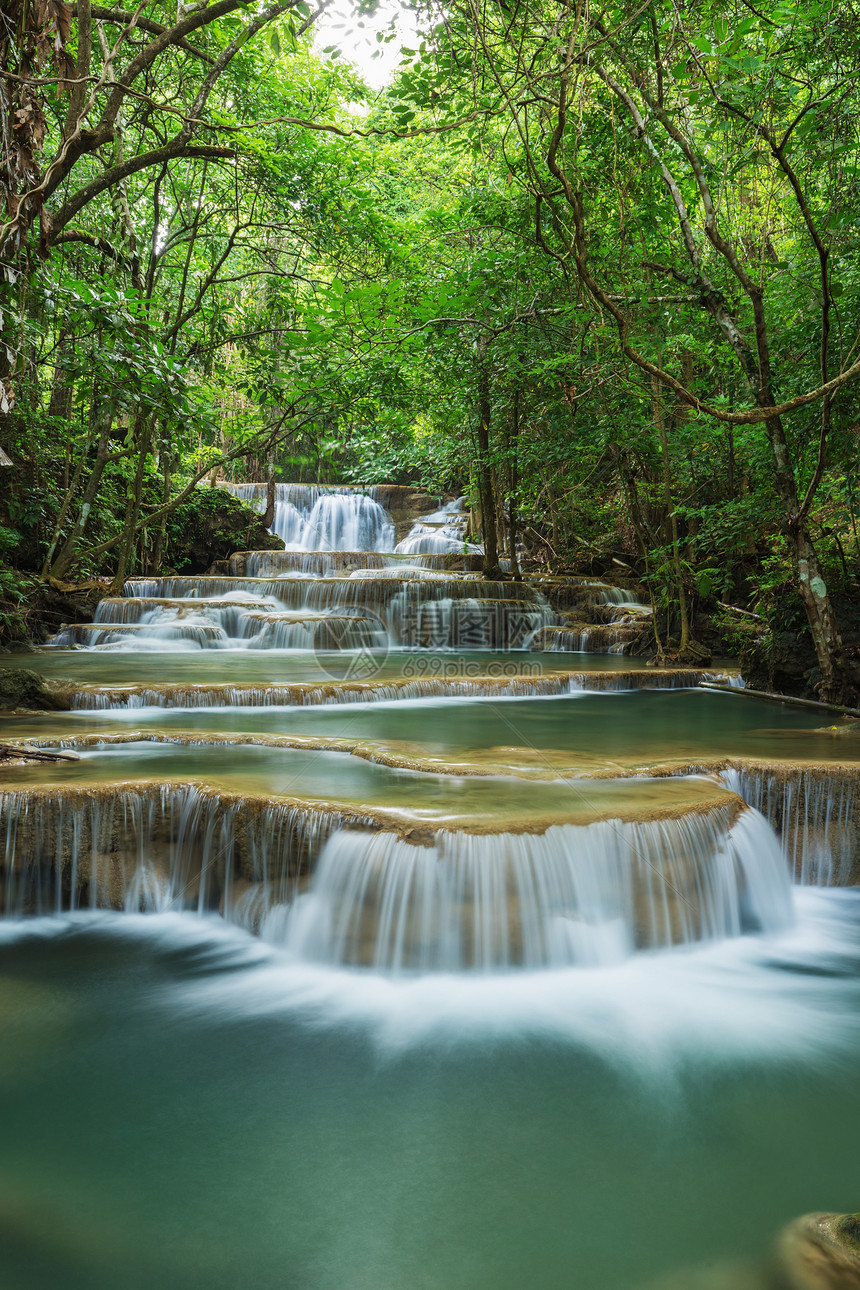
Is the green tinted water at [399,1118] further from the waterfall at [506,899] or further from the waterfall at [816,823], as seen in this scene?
the waterfall at [816,823]

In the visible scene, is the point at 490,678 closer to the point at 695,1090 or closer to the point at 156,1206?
the point at 695,1090

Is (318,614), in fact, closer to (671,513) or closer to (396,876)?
(671,513)

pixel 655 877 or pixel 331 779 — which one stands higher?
pixel 331 779

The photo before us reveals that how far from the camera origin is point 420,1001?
137 inches

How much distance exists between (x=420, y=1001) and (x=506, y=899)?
61 cm

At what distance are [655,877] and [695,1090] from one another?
113cm

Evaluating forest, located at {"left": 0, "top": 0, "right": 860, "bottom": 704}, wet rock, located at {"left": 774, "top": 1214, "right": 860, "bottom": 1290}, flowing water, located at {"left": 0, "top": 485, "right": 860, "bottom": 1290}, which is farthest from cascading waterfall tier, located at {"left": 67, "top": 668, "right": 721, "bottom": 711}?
wet rock, located at {"left": 774, "top": 1214, "right": 860, "bottom": 1290}

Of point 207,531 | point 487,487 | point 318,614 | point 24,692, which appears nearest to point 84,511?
point 318,614

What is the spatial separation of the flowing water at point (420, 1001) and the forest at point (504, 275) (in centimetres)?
237

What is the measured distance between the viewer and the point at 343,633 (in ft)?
38.5

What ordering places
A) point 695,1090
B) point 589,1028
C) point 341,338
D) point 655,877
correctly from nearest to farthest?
point 695,1090, point 589,1028, point 655,877, point 341,338

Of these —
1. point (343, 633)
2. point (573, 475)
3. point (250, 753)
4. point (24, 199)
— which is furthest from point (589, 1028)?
point (573, 475)

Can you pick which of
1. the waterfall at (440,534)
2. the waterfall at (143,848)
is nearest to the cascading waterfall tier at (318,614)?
the waterfall at (440,534)

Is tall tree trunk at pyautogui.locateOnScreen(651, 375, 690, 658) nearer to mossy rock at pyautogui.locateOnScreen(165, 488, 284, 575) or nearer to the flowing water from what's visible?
the flowing water
